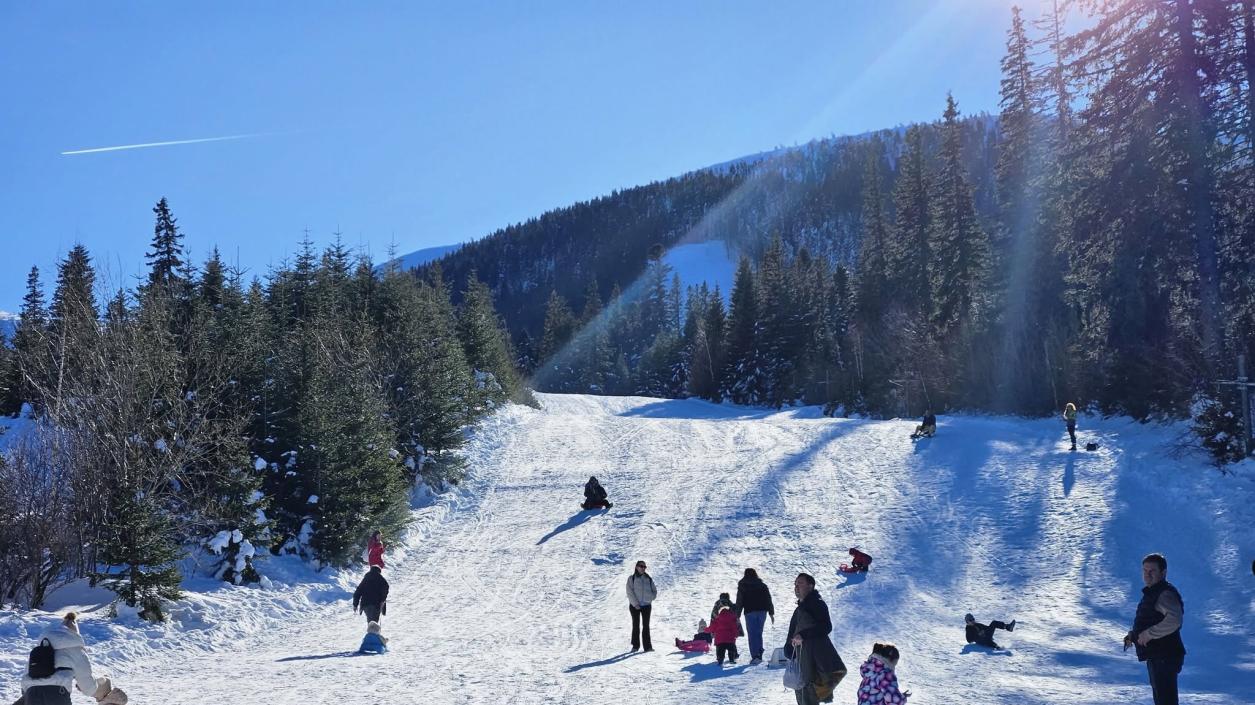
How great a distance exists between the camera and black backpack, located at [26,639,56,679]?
6.82 metres

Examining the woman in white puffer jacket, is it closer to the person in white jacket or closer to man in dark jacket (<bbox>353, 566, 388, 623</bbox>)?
the person in white jacket

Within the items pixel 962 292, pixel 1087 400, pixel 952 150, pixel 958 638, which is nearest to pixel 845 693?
pixel 958 638

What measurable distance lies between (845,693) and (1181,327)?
702 inches

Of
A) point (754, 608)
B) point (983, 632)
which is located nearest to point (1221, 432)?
point (983, 632)

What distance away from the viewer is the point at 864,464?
28094 mm

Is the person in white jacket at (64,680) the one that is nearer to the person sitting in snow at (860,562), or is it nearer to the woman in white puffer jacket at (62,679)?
the woman in white puffer jacket at (62,679)

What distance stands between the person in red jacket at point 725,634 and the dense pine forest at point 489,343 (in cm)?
990

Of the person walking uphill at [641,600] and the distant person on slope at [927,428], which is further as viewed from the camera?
the distant person on slope at [927,428]

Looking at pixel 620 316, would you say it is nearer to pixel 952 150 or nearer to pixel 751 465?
pixel 952 150

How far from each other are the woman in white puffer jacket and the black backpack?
0.07 ft

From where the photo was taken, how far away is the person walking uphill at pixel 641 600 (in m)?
13.2

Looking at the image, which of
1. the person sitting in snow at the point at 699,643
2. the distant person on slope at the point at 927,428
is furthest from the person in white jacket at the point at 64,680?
the distant person on slope at the point at 927,428

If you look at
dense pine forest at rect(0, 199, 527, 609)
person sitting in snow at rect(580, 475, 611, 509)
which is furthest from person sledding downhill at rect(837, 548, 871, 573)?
dense pine forest at rect(0, 199, 527, 609)

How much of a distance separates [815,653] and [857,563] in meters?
11.2
